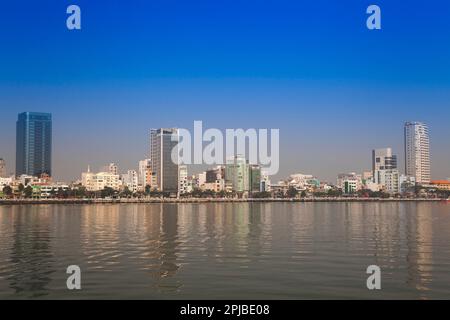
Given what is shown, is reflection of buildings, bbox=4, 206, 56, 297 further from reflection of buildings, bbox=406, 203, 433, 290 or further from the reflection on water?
reflection of buildings, bbox=406, 203, 433, 290

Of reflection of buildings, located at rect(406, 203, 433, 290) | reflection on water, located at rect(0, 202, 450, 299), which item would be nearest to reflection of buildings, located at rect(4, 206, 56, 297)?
reflection on water, located at rect(0, 202, 450, 299)

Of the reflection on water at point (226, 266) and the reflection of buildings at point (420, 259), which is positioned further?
the reflection of buildings at point (420, 259)

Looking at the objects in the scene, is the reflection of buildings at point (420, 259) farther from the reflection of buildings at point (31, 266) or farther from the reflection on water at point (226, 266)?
the reflection of buildings at point (31, 266)

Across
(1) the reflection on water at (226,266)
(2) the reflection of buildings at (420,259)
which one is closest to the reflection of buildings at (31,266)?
(1) the reflection on water at (226,266)

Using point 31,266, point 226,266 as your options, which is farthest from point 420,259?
point 31,266

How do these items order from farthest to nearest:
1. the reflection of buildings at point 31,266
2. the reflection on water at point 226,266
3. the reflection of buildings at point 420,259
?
the reflection of buildings at point 420,259 < the reflection of buildings at point 31,266 < the reflection on water at point 226,266

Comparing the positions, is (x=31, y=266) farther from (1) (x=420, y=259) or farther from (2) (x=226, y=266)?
(1) (x=420, y=259)

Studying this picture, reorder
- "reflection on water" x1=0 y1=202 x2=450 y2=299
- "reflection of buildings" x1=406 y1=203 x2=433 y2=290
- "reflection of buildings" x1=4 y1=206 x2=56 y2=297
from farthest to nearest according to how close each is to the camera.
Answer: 1. "reflection of buildings" x1=406 y1=203 x2=433 y2=290
2. "reflection of buildings" x1=4 y1=206 x2=56 y2=297
3. "reflection on water" x1=0 y1=202 x2=450 y2=299

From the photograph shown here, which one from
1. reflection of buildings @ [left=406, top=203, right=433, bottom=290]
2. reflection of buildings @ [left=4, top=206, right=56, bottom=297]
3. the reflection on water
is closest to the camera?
the reflection on water

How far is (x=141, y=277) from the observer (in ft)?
64.1

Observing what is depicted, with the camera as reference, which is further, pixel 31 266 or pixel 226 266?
pixel 226 266
